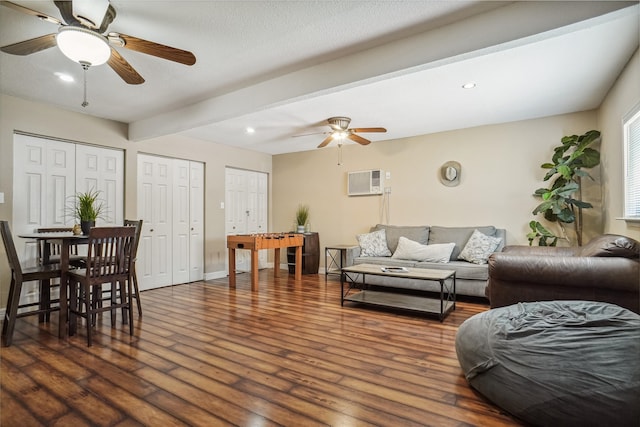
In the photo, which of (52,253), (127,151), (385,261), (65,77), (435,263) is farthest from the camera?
(385,261)

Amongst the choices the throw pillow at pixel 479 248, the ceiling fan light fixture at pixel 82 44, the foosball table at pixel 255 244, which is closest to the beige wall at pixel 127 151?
the foosball table at pixel 255 244

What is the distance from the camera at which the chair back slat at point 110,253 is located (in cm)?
287

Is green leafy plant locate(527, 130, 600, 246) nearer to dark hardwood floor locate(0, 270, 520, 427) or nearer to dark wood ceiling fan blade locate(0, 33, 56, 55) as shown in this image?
dark hardwood floor locate(0, 270, 520, 427)

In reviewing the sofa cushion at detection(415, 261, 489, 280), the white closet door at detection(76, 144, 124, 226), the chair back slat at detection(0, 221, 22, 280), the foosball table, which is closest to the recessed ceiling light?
the white closet door at detection(76, 144, 124, 226)

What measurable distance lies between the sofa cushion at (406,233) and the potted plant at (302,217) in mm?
1647

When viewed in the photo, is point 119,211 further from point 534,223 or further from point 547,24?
point 534,223

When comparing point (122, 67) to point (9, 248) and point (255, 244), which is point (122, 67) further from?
point (255, 244)

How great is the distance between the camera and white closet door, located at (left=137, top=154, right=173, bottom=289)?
4914mm

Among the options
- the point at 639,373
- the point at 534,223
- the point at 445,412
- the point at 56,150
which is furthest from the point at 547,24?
the point at 56,150

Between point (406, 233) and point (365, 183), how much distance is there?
1.22 metres

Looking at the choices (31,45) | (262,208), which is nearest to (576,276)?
(31,45)

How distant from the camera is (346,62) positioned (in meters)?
2.79

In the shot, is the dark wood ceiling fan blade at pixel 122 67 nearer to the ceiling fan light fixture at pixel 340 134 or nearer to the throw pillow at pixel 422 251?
the ceiling fan light fixture at pixel 340 134

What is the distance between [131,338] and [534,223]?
477 centimetres
